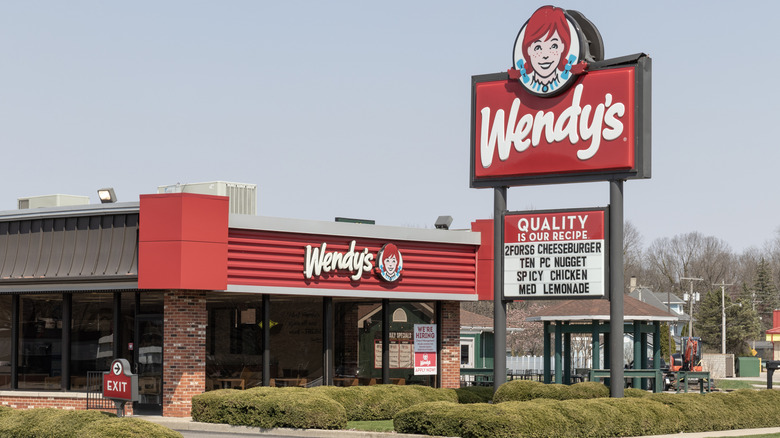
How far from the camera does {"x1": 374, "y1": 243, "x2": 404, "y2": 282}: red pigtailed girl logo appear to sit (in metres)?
34.1

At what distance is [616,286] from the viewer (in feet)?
90.8

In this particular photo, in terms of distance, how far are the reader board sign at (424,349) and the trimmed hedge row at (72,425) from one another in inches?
618

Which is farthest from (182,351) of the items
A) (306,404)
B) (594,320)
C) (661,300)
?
(661,300)

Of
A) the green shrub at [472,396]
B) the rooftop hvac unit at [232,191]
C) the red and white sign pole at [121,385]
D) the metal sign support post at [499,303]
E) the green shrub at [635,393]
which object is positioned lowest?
the green shrub at [472,396]

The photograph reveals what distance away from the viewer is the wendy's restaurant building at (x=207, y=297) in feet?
99.1

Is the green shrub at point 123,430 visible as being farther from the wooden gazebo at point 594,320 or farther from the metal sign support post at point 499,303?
the wooden gazebo at point 594,320

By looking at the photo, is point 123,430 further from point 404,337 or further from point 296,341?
A: point 404,337

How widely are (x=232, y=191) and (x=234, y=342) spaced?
4.51 metres

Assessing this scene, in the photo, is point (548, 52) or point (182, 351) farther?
point (182, 351)

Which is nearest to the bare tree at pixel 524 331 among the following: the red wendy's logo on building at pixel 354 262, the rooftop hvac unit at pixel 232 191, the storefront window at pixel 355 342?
the storefront window at pixel 355 342

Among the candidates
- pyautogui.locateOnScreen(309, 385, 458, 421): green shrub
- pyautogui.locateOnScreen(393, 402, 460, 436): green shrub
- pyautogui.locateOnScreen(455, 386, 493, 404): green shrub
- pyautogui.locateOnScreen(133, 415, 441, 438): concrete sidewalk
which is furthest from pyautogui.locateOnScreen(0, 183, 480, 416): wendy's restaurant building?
pyautogui.locateOnScreen(393, 402, 460, 436): green shrub

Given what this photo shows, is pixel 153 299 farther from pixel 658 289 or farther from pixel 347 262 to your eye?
pixel 658 289

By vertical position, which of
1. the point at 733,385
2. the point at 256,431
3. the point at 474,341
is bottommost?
the point at 733,385

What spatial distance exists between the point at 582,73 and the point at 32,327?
18.1 metres
